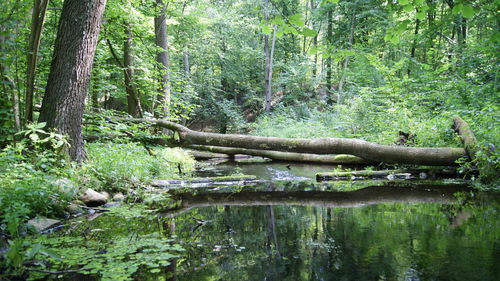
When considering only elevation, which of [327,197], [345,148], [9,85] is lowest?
[327,197]

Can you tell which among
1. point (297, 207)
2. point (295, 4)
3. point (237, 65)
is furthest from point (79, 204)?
point (295, 4)

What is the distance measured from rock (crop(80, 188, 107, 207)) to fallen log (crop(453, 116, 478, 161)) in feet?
21.2

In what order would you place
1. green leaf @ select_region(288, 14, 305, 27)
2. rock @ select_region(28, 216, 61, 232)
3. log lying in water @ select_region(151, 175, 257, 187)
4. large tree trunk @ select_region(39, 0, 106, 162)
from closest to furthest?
green leaf @ select_region(288, 14, 305, 27)
rock @ select_region(28, 216, 61, 232)
large tree trunk @ select_region(39, 0, 106, 162)
log lying in water @ select_region(151, 175, 257, 187)

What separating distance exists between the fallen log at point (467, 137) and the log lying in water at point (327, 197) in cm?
77

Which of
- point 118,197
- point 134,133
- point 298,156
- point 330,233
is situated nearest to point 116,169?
point 118,197

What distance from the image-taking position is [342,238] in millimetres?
2971

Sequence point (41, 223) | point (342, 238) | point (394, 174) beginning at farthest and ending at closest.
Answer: point (394, 174) < point (41, 223) < point (342, 238)

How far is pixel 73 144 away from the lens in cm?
494

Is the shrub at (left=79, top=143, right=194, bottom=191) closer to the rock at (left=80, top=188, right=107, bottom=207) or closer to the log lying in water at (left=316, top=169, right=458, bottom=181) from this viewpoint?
the rock at (left=80, top=188, right=107, bottom=207)

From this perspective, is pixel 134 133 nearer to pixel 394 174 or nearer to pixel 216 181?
pixel 216 181

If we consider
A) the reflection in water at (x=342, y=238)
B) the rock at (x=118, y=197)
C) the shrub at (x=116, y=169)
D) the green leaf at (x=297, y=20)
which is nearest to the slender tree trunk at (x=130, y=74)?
the shrub at (x=116, y=169)

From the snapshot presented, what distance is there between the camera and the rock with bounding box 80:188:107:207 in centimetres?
444

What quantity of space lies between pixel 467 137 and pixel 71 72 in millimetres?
7388

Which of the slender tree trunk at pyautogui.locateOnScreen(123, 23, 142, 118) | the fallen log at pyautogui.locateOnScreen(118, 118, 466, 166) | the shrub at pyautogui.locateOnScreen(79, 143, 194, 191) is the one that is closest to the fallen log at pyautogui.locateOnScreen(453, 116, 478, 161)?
the fallen log at pyautogui.locateOnScreen(118, 118, 466, 166)
